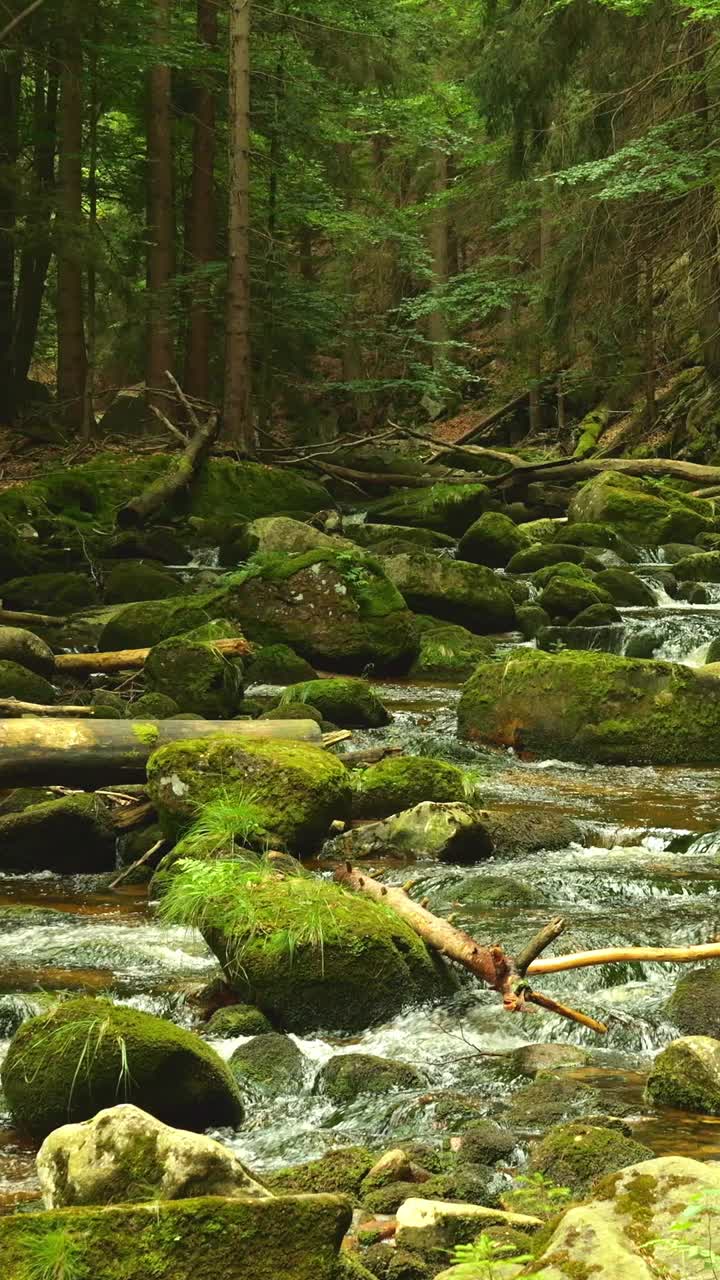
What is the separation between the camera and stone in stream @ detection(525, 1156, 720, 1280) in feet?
8.38

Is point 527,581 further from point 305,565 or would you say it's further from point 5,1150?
point 5,1150

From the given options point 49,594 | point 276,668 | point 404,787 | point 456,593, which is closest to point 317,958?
point 404,787

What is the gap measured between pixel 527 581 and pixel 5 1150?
42.8 ft

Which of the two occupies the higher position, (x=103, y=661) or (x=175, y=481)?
(x=175, y=481)

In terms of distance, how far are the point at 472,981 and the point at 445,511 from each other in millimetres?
15109

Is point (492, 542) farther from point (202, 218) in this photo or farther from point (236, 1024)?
point (236, 1024)

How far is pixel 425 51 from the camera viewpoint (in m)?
23.6

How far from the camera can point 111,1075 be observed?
3984mm

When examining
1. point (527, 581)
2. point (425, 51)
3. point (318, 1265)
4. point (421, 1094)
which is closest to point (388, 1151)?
point (421, 1094)

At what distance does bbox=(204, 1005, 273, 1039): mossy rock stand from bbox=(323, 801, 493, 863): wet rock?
2376 mm

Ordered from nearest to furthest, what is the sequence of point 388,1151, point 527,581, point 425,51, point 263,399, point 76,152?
point 388,1151, point 527,581, point 76,152, point 425,51, point 263,399

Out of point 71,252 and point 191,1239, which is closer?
point 191,1239

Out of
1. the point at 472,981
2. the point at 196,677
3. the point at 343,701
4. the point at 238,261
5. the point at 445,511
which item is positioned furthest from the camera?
the point at 445,511

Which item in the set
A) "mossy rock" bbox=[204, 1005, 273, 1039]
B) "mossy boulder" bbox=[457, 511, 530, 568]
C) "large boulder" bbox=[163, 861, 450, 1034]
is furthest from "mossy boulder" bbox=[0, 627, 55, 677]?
"mossy boulder" bbox=[457, 511, 530, 568]
